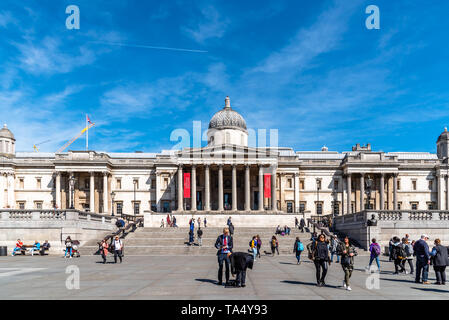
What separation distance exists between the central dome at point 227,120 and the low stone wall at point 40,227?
4115cm

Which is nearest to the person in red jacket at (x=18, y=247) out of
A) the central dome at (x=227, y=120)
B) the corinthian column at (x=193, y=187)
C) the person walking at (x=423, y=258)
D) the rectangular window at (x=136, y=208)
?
the person walking at (x=423, y=258)

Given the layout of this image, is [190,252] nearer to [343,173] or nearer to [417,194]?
[343,173]

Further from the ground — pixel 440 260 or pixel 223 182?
pixel 223 182

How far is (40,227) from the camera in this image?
3381 centimetres

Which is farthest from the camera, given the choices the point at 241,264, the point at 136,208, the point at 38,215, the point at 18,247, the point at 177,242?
the point at 136,208

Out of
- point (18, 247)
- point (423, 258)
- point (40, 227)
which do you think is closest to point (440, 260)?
point (423, 258)

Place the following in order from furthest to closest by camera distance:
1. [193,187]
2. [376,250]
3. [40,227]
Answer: [193,187] → [40,227] → [376,250]

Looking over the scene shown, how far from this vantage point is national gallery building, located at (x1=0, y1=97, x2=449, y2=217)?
67312mm

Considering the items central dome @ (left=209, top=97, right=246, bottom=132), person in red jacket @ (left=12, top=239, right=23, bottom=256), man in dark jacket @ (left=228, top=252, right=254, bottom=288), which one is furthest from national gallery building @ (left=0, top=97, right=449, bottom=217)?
man in dark jacket @ (left=228, top=252, right=254, bottom=288)

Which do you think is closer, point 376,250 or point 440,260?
point 440,260

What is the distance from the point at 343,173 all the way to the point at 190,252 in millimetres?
44352

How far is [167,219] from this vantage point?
53250mm

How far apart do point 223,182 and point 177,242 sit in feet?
106

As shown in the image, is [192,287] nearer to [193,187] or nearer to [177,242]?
[177,242]
